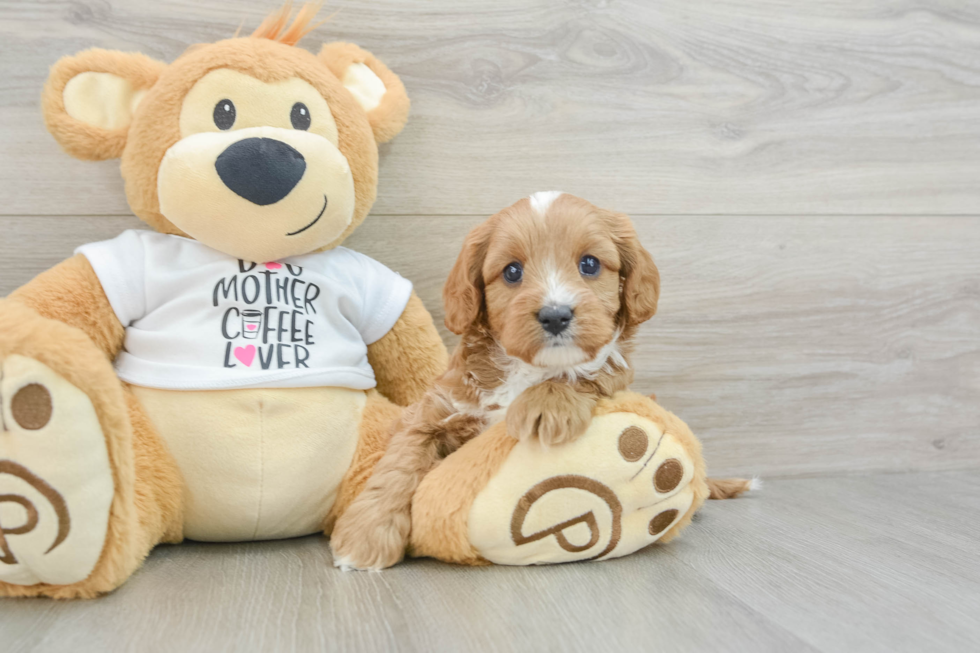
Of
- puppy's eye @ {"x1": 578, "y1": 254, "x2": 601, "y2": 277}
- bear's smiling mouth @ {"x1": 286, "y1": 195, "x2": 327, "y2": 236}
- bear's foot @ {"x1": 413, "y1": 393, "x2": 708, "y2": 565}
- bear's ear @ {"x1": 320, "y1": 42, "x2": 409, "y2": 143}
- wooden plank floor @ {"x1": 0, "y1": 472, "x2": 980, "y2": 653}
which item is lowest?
wooden plank floor @ {"x1": 0, "y1": 472, "x2": 980, "y2": 653}

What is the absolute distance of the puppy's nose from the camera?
98 centimetres

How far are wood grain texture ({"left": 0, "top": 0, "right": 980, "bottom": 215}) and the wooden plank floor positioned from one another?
2.45ft

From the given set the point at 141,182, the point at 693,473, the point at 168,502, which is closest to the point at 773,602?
the point at 693,473

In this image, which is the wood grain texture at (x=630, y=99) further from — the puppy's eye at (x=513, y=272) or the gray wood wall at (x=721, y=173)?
the puppy's eye at (x=513, y=272)

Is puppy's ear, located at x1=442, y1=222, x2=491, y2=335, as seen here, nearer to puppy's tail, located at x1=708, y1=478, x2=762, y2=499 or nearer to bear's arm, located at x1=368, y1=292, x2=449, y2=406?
bear's arm, located at x1=368, y1=292, x2=449, y2=406

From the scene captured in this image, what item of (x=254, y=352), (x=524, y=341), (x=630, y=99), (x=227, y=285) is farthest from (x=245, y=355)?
(x=630, y=99)

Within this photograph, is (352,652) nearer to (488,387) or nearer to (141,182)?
(488,387)

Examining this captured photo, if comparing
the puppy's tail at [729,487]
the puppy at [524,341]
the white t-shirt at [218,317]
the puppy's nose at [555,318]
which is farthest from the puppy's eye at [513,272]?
the puppy's tail at [729,487]

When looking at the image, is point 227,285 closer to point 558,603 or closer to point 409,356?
point 409,356

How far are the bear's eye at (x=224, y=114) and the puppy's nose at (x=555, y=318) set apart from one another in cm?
60

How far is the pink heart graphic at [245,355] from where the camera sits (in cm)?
115

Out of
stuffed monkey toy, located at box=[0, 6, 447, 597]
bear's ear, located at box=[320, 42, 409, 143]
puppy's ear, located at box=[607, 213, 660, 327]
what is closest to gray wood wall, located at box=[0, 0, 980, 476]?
bear's ear, located at box=[320, 42, 409, 143]

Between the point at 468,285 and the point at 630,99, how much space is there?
28.9 inches

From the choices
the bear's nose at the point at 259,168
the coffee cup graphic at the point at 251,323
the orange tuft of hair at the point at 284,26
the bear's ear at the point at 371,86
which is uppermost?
the orange tuft of hair at the point at 284,26
